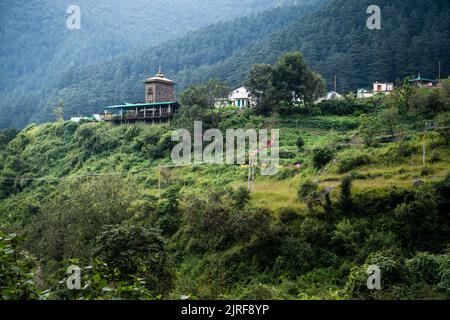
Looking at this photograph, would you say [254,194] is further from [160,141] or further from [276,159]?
[160,141]

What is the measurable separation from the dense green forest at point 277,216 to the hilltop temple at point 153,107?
532cm

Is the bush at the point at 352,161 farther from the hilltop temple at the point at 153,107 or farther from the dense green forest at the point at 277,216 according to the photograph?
the hilltop temple at the point at 153,107

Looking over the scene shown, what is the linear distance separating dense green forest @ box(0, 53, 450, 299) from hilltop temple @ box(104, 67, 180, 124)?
532 centimetres

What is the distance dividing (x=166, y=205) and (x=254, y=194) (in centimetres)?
508

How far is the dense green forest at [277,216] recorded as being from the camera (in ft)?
54.4

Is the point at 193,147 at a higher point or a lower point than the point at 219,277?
higher

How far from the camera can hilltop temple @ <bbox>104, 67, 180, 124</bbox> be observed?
4556cm

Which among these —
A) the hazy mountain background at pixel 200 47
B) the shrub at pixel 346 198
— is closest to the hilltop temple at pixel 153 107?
→ the hazy mountain background at pixel 200 47

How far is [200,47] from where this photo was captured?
4045 inches

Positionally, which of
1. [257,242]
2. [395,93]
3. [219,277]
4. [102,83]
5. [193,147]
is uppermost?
[102,83]

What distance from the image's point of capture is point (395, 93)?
36719 mm

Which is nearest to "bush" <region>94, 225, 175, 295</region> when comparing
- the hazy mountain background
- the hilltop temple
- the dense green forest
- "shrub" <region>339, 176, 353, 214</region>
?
the dense green forest

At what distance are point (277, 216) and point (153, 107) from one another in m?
28.4
